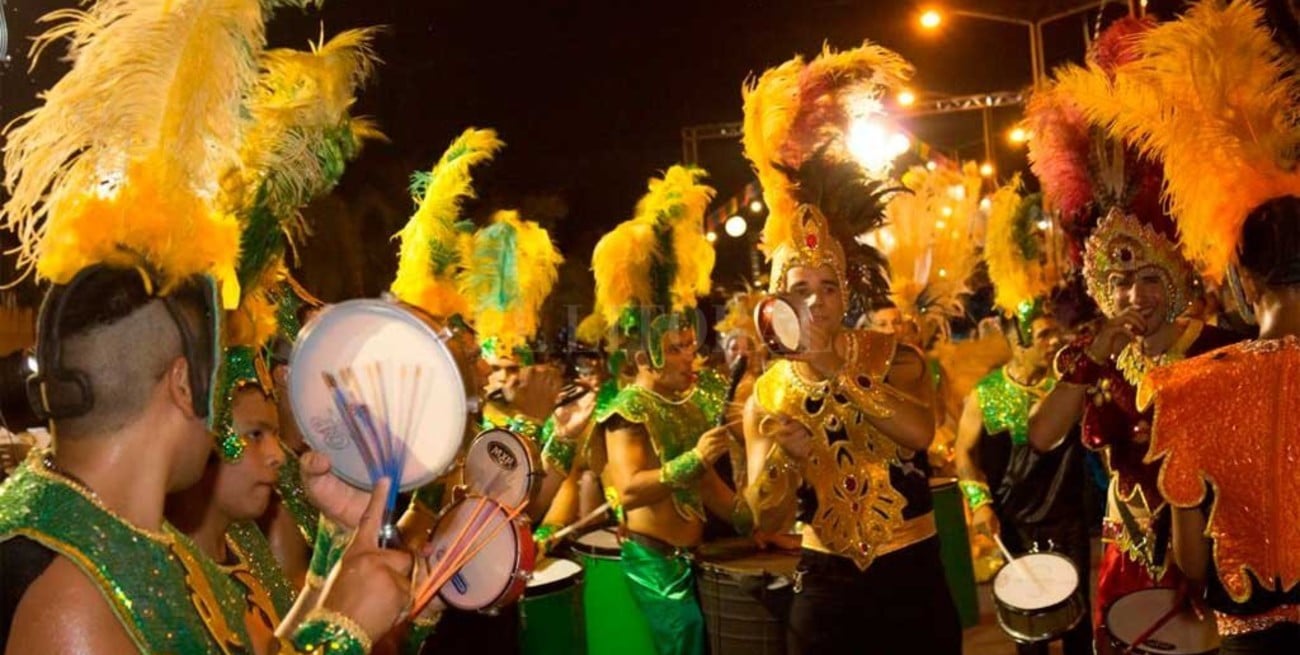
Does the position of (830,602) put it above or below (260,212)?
below

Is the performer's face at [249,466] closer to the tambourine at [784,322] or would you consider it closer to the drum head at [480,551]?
the drum head at [480,551]

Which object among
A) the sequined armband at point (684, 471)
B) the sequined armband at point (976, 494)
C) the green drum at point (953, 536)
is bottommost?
the green drum at point (953, 536)

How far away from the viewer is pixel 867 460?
4.11 m

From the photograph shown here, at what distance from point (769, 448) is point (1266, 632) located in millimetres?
1793

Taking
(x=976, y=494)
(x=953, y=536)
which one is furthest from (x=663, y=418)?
(x=953, y=536)

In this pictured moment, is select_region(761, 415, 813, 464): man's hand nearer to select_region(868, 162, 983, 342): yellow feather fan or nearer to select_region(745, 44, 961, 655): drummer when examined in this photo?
select_region(745, 44, 961, 655): drummer

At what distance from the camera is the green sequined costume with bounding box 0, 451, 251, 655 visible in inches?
70.0

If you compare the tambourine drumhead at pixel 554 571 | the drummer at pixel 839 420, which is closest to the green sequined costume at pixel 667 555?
the tambourine drumhead at pixel 554 571

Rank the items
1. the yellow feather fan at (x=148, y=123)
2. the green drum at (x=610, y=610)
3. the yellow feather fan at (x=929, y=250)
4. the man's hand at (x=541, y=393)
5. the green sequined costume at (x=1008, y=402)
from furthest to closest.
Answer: the yellow feather fan at (x=929, y=250) < the green sequined costume at (x=1008, y=402) < the green drum at (x=610, y=610) < the man's hand at (x=541, y=393) < the yellow feather fan at (x=148, y=123)

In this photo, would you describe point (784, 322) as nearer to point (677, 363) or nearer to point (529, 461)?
point (529, 461)

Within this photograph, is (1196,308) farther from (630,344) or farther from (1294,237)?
(630,344)

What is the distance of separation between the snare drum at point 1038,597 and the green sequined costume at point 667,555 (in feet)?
5.11

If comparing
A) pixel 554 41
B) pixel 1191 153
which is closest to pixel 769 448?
pixel 1191 153

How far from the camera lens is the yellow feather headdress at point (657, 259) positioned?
22.2ft
